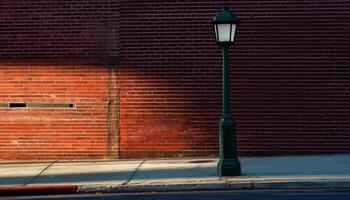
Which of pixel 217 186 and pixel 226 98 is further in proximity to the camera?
pixel 226 98

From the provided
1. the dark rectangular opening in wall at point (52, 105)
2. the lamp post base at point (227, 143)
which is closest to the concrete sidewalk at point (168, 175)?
the lamp post base at point (227, 143)

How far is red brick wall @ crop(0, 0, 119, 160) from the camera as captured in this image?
16.1 metres

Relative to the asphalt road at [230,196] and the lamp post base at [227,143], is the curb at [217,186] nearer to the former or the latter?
the asphalt road at [230,196]

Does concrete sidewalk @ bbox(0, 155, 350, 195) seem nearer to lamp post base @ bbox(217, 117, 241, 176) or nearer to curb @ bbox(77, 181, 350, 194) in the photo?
curb @ bbox(77, 181, 350, 194)

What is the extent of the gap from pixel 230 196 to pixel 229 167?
1832 millimetres

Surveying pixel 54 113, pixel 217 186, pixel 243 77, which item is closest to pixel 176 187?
pixel 217 186

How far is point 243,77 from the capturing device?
15.9 m

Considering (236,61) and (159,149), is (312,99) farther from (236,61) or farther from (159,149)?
(159,149)

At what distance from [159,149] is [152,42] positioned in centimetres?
255

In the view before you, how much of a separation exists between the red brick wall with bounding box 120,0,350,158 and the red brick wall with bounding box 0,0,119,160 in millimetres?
436

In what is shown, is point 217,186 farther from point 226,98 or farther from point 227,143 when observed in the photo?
point 226,98

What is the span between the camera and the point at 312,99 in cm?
1577

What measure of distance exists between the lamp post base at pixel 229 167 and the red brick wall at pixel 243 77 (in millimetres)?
3208

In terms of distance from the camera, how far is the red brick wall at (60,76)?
→ 16.1 metres
